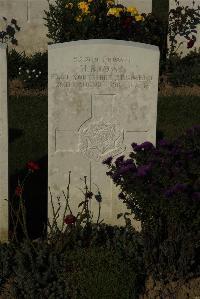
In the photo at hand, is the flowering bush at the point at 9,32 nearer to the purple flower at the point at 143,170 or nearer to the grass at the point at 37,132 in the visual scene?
the grass at the point at 37,132

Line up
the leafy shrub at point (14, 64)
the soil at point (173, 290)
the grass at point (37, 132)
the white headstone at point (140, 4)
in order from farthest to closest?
1. the white headstone at point (140, 4)
2. the leafy shrub at point (14, 64)
3. the grass at point (37, 132)
4. the soil at point (173, 290)

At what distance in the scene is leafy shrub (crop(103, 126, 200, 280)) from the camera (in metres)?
4.96

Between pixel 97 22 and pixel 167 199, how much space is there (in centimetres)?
695

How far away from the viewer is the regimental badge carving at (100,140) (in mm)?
5922

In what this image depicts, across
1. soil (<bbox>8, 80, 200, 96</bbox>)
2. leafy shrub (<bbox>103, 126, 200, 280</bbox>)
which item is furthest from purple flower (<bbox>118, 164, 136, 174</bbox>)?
soil (<bbox>8, 80, 200, 96</bbox>)

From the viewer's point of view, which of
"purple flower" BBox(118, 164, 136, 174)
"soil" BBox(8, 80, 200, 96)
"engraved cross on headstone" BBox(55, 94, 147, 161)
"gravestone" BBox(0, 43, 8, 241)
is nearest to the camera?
"purple flower" BBox(118, 164, 136, 174)

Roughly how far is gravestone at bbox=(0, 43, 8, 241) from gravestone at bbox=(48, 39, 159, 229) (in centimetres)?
39

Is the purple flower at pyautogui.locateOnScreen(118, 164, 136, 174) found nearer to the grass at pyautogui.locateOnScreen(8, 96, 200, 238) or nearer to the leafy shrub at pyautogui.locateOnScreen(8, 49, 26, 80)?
the grass at pyautogui.locateOnScreen(8, 96, 200, 238)

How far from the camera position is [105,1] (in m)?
11.5

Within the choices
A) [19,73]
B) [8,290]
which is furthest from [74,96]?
[19,73]

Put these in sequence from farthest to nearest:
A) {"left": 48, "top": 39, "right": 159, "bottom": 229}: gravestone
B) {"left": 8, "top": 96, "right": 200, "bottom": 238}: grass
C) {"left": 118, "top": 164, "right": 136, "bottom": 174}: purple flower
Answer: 1. {"left": 8, "top": 96, "right": 200, "bottom": 238}: grass
2. {"left": 48, "top": 39, "right": 159, "bottom": 229}: gravestone
3. {"left": 118, "top": 164, "right": 136, "bottom": 174}: purple flower

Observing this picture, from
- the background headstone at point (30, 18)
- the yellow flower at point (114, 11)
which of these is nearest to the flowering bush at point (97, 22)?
the yellow flower at point (114, 11)

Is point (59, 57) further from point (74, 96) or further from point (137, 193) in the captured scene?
point (137, 193)

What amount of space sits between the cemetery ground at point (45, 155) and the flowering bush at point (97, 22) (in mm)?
1118
